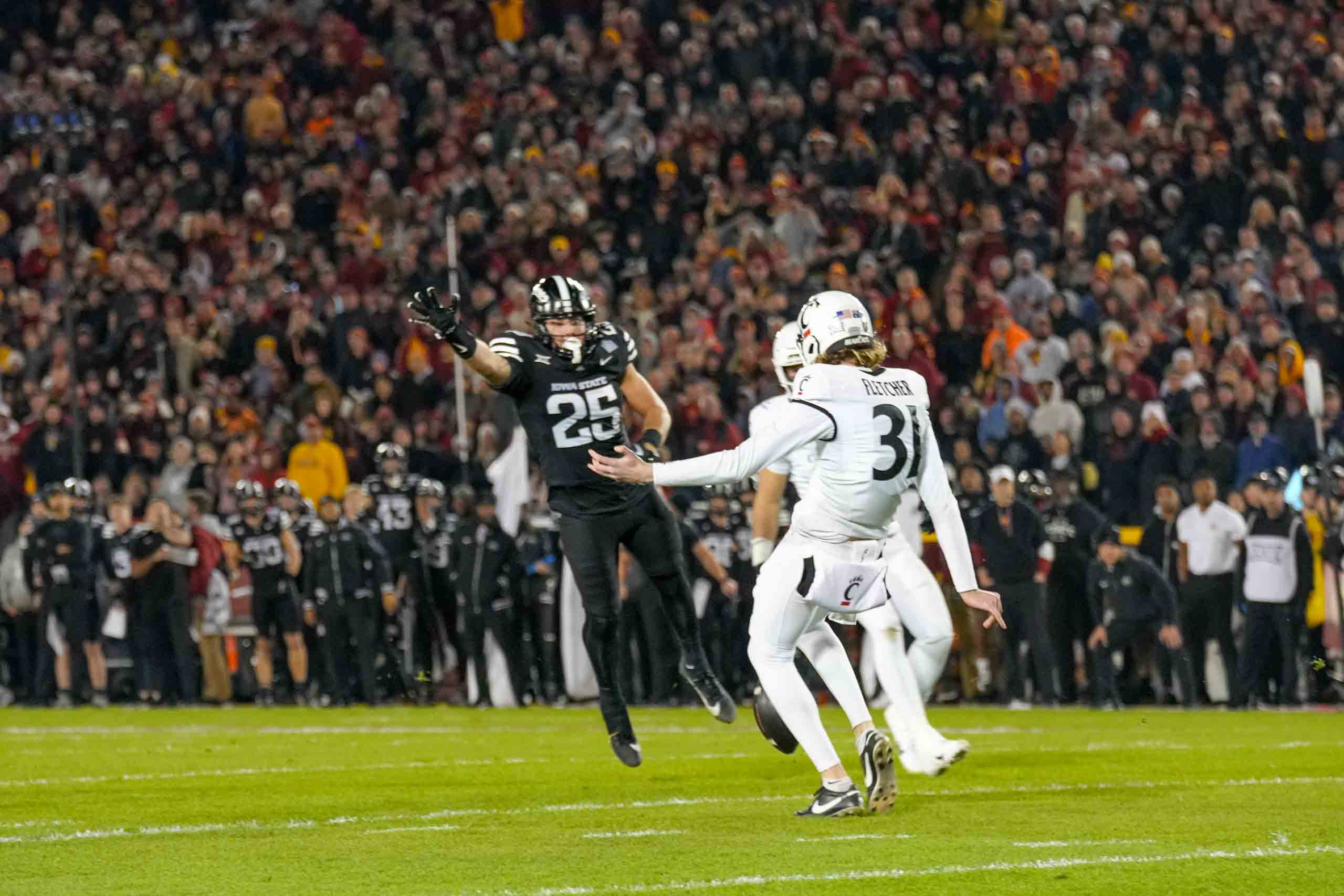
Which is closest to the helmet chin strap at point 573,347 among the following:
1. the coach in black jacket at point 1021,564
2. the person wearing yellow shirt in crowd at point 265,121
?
the coach in black jacket at point 1021,564

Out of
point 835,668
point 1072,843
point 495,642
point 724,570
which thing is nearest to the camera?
point 1072,843

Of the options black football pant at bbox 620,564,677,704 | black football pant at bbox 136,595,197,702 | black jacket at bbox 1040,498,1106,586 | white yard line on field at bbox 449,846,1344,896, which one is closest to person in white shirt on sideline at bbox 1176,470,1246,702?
black jacket at bbox 1040,498,1106,586

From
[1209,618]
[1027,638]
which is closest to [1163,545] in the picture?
[1209,618]

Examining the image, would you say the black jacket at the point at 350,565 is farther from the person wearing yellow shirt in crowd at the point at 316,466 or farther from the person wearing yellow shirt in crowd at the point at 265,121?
the person wearing yellow shirt in crowd at the point at 265,121

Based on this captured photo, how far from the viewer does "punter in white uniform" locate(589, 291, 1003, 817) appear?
8.30 metres

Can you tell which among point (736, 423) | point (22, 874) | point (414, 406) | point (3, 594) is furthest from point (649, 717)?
point (22, 874)

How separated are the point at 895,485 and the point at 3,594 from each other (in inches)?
548

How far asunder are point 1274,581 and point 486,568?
20.8 ft

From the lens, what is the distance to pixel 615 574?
10.2 meters

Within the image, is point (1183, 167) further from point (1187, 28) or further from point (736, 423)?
point (736, 423)

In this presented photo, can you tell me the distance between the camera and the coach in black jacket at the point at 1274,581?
15.9 metres

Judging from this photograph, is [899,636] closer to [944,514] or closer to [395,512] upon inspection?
[944,514]

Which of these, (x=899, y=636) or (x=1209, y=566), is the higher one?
(x=899, y=636)

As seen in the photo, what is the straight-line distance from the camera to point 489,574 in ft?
60.2
